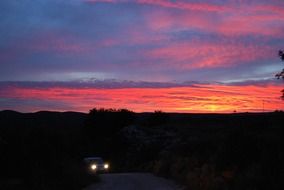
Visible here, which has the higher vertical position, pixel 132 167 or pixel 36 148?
pixel 36 148

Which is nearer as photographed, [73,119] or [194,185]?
[194,185]

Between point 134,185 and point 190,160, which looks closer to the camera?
point 134,185

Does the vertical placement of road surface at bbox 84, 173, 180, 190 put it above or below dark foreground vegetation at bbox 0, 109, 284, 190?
below

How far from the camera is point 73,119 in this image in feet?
459

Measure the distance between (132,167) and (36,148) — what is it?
42.7m

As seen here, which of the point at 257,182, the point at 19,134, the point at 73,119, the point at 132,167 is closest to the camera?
the point at 257,182

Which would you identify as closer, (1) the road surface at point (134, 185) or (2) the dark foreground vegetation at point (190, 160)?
(2) the dark foreground vegetation at point (190, 160)

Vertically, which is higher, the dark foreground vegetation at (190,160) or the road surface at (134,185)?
the dark foreground vegetation at (190,160)

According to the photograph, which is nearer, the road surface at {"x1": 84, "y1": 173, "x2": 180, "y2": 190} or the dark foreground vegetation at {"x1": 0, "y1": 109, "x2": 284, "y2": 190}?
the dark foreground vegetation at {"x1": 0, "y1": 109, "x2": 284, "y2": 190}

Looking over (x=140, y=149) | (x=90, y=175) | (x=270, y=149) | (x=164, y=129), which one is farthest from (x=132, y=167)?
(x=270, y=149)

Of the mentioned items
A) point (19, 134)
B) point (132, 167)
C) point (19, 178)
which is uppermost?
point (19, 134)

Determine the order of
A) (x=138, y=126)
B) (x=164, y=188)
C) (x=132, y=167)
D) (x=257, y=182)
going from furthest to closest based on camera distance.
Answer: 1. (x=138, y=126)
2. (x=132, y=167)
3. (x=164, y=188)
4. (x=257, y=182)

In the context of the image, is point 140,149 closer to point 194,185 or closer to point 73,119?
point 194,185

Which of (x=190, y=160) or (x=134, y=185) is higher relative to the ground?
(x=190, y=160)
